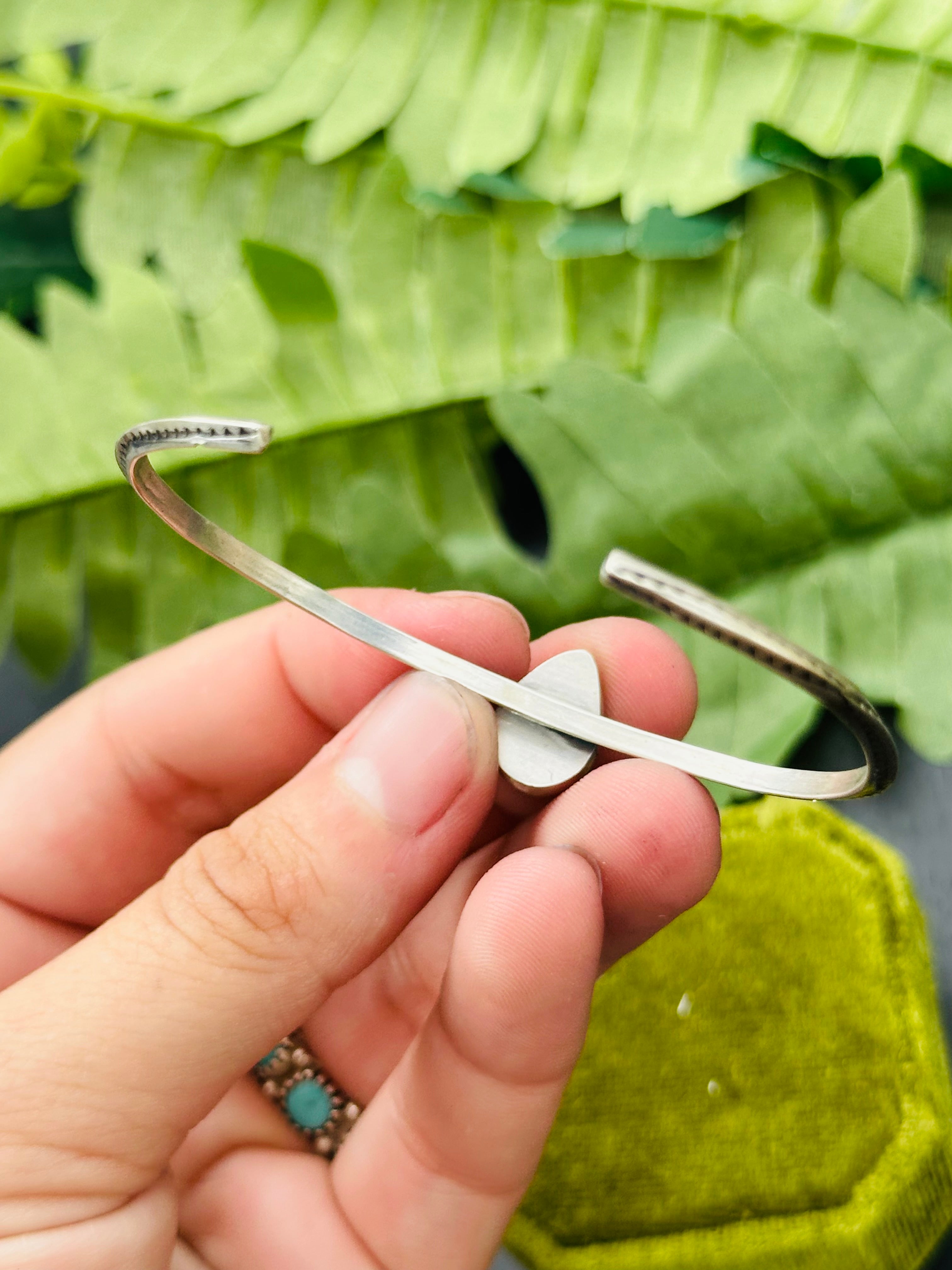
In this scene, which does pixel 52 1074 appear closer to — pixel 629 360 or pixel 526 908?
pixel 526 908

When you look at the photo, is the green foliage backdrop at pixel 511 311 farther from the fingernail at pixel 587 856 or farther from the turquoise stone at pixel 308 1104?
the turquoise stone at pixel 308 1104

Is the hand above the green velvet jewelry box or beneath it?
above

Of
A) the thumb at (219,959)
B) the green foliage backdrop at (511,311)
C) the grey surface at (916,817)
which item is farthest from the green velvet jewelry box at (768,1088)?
the thumb at (219,959)

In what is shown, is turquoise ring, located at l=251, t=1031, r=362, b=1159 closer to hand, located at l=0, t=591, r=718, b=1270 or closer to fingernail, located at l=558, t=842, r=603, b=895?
hand, located at l=0, t=591, r=718, b=1270

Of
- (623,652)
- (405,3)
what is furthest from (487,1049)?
(405,3)

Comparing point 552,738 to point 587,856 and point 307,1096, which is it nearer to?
point 587,856

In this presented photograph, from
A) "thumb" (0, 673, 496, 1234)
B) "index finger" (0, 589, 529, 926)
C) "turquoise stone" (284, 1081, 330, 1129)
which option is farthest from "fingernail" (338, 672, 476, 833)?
"turquoise stone" (284, 1081, 330, 1129)
